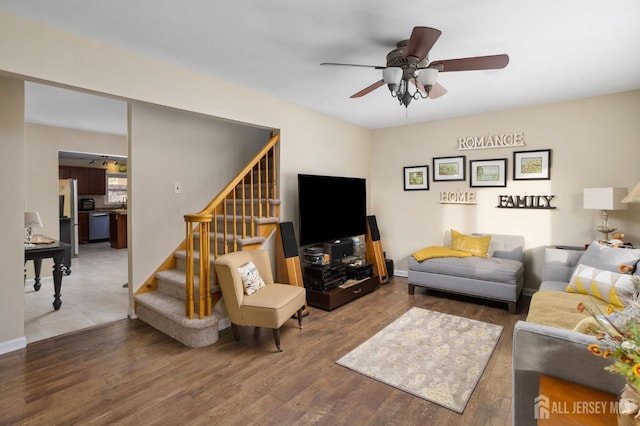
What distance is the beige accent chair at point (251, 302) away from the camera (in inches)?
106

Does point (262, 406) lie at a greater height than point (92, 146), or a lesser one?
lesser

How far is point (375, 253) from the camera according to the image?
4.82 metres

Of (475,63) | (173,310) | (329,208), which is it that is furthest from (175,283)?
(475,63)

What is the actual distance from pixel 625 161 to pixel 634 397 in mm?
3942

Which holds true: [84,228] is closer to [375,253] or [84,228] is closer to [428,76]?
[375,253]

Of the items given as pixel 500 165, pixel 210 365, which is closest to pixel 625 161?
pixel 500 165

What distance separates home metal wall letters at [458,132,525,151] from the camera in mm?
4230

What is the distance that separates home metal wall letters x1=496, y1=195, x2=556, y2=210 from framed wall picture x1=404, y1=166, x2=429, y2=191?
1.07 m

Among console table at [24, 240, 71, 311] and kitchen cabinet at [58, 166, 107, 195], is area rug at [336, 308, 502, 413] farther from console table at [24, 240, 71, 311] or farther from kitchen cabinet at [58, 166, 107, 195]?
kitchen cabinet at [58, 166, 107, 195]

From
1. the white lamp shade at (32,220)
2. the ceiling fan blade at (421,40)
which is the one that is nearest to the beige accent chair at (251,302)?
the ceiling fan blade at (421,40)

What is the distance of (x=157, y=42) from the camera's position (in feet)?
7.93

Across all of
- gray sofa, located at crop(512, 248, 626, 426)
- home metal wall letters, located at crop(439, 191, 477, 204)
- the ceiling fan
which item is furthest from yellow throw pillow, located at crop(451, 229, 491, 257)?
gray sofa, located at crop(512, 248, 626, 426)

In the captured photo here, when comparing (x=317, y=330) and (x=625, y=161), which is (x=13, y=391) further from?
(x=625, y=161)

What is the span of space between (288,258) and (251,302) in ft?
3.00
